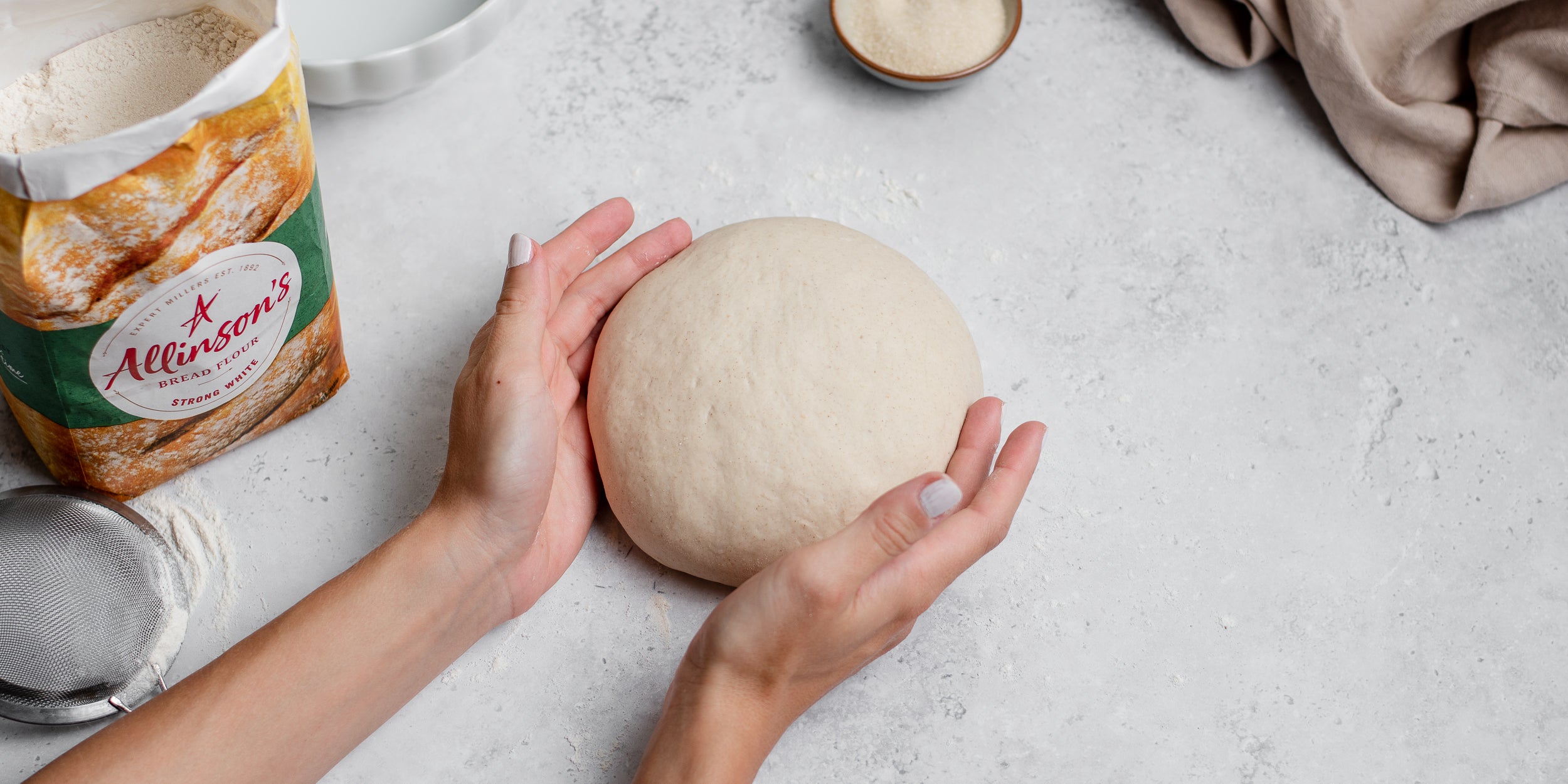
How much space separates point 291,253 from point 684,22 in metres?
0.84

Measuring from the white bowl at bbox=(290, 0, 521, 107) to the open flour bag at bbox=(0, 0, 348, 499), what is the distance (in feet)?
1.02

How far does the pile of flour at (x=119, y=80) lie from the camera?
1000mm

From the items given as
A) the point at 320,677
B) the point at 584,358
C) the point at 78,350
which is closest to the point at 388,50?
the point at 584,358

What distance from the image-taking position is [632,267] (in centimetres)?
136

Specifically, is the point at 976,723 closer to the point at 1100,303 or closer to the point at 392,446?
the point at 1100,303

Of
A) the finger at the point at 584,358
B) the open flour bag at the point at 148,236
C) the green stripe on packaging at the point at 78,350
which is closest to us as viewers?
the open flour bag at the point at 148,236

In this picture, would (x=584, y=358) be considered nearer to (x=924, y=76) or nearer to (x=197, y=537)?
(x=197, y=537)

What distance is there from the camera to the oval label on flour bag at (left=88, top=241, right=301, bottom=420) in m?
1.00

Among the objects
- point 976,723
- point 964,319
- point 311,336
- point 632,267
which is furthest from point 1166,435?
point 311,336

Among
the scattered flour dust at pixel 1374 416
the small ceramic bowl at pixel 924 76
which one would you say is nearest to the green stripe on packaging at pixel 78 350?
the small ceramic bowl at pixel 924 76

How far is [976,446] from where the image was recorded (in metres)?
1.20

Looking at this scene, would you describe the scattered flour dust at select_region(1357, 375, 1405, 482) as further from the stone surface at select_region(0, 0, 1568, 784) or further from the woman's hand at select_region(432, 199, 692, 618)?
the woman's hand at select_region(432, 199, 692, 618)

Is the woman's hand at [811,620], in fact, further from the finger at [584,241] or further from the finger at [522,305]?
the finger at [584,241]

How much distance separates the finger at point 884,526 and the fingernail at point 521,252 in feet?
1.56
